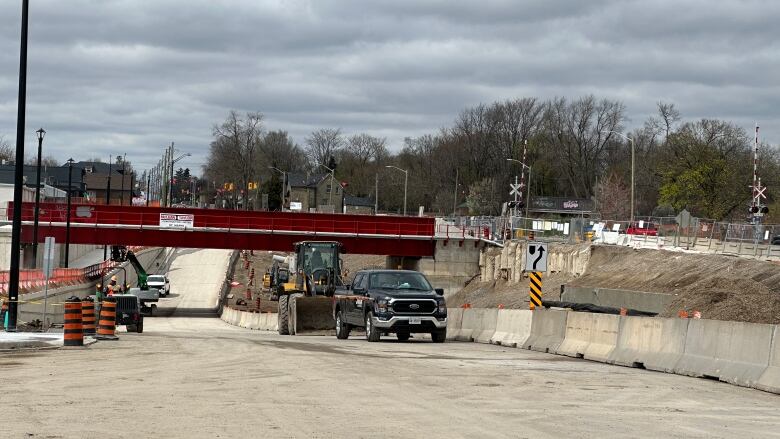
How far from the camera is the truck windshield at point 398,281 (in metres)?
28.2

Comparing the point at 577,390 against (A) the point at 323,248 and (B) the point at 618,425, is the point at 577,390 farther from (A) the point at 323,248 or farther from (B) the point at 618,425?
(A) the point at 323,248

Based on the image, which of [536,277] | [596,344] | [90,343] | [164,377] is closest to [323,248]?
[536,277]

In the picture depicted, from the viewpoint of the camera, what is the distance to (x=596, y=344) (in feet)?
73.5

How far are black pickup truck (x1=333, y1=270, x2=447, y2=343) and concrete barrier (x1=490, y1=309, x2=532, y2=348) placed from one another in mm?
1564

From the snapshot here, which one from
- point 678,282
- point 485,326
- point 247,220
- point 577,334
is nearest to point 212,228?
point 247,220

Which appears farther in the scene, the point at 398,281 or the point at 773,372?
the point at 398,281

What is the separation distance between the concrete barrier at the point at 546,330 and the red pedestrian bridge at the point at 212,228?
4710 centimetres

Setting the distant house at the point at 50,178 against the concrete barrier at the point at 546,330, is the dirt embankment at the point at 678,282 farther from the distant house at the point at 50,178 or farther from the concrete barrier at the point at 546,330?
the distant house at the point at 50,178

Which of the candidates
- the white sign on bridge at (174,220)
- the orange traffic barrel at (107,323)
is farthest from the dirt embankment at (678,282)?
the orange traffic barrel at (107,323)

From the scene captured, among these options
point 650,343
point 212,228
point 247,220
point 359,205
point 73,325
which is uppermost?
point 359,205

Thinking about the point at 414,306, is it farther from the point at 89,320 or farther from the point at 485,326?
the point at 89,320

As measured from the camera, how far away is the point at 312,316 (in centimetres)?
3544

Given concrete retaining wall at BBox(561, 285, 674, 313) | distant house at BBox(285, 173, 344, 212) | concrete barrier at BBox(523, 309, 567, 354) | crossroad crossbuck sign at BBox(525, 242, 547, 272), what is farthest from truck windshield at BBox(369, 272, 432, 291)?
distant house at BBox(285, 173, 344, 212)

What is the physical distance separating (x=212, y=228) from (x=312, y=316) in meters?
37.6
